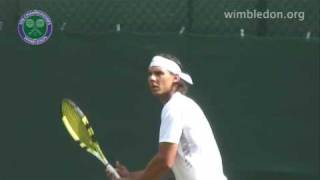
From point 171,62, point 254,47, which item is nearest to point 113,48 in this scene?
point 254,47

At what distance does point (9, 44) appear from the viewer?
7727mm

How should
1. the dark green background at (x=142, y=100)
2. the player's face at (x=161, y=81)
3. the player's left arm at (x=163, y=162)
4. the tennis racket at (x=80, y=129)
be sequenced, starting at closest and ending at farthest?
1. the player's left arm at (x=163, y=162)
2. the player's face at (x=161, y=81)
3. the tennis racket at (x=80, y=129)
4. the dark green background at (x=142, y=100)

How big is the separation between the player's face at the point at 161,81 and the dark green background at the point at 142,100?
7.25 feet

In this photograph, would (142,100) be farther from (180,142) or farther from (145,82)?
(180,142)

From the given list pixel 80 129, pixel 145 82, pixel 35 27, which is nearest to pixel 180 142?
pixel 80 129

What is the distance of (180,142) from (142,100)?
2567 millimetres

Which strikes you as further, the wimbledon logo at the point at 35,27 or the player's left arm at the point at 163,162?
the wimbledon logo at the point at 35,27

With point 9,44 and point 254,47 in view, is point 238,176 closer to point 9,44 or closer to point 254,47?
point 254,47

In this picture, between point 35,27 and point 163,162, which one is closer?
point 163,162

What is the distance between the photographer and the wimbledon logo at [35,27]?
7.68 m

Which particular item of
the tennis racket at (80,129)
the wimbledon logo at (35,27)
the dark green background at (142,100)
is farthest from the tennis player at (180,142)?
the wimbledon logo at (35,27)

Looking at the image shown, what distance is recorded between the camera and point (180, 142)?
4.97 metres

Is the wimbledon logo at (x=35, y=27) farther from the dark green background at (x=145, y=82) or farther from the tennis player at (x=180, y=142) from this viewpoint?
the tennis player at (x=180, y=142)

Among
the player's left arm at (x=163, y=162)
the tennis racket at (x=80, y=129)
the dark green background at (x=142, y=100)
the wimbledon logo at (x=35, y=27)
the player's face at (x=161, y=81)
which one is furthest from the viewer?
the wimbledon logo at (x=35, y=27)
